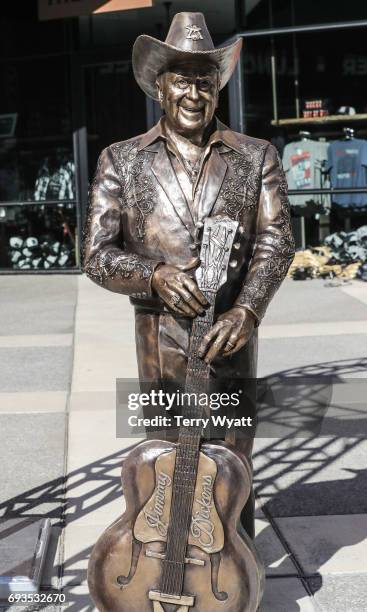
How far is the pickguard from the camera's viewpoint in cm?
326

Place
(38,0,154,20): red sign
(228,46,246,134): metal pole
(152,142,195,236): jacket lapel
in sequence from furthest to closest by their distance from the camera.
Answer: (228,46,246,134): metal pole
(38,0,154,20): red sign
(152,142,195,236): jacket lapel

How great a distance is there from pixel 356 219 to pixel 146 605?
11.3 meters

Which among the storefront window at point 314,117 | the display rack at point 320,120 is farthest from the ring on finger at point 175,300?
the display rack at point 320,120

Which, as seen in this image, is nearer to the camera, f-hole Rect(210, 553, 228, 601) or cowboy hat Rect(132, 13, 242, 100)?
f-hole Rect(210, 553, 228, 601)

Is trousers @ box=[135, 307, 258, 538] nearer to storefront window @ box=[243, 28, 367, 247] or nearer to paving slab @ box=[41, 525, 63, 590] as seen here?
paving slab @ box=[41, 525, 63, 590]

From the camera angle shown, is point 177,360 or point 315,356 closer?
point 177,360

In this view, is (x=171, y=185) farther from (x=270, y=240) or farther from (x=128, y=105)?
(x=128, y=105)

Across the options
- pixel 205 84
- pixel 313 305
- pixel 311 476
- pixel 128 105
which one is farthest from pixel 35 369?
pixel 128 105

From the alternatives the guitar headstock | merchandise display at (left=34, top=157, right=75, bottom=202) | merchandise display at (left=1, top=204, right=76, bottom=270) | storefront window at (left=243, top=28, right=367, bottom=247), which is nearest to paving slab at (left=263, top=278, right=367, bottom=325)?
storefront window at (left=243, top=28, right=367, bottom=247)

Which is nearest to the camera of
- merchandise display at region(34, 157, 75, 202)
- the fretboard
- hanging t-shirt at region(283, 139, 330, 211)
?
the fretboard

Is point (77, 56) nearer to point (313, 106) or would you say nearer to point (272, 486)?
point (313, 106)

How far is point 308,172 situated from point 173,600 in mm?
11385

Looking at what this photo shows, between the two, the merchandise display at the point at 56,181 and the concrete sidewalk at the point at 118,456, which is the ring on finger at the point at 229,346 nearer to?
the concrete sidewalk at the point at 118,456

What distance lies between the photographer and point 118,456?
19.1ft
